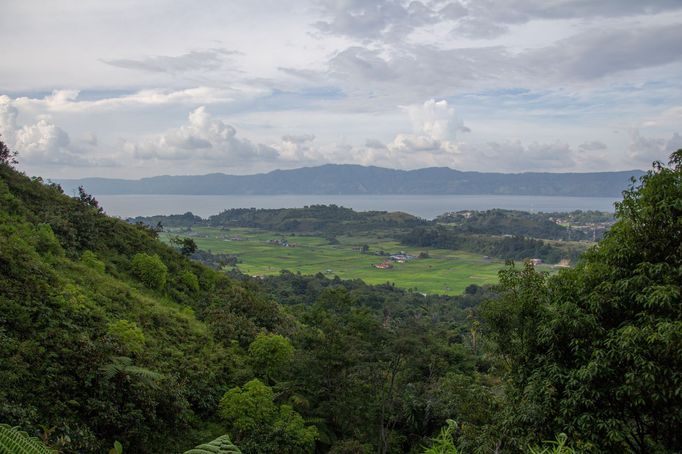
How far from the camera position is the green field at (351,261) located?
79.8 metres

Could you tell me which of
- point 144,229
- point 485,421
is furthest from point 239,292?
point 485,421

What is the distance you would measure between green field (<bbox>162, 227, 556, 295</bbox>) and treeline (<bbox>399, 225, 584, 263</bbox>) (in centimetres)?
394

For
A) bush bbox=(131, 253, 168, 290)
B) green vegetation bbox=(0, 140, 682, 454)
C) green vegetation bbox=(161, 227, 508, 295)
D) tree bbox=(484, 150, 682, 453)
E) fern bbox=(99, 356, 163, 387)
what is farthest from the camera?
green vegetation bbox=(161, 227, 508, 295)

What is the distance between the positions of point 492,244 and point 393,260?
25.8 meters

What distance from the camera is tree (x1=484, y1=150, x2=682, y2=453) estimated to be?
5.48 meters

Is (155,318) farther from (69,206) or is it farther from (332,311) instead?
(69,206)

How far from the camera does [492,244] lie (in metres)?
110

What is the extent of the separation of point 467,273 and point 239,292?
72049 mm

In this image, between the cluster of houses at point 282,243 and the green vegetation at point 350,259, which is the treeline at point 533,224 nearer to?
the green vegetation at point 350,259

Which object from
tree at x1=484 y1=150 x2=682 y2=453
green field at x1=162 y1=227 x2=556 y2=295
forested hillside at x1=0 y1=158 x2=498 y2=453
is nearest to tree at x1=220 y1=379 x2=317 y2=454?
forested hillside at x1=0 y1=158 x2=498 y2=453

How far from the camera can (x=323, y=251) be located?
108125mm

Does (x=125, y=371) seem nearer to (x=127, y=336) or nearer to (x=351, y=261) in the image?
(x=127, y=336)

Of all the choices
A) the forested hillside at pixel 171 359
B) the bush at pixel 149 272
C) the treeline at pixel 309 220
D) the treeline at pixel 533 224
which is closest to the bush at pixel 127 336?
the forested hillside at pixel 171 359

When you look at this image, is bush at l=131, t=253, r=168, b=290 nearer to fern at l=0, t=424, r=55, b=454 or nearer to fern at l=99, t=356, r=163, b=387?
fern at l=99, t=356, r=163, b=387
